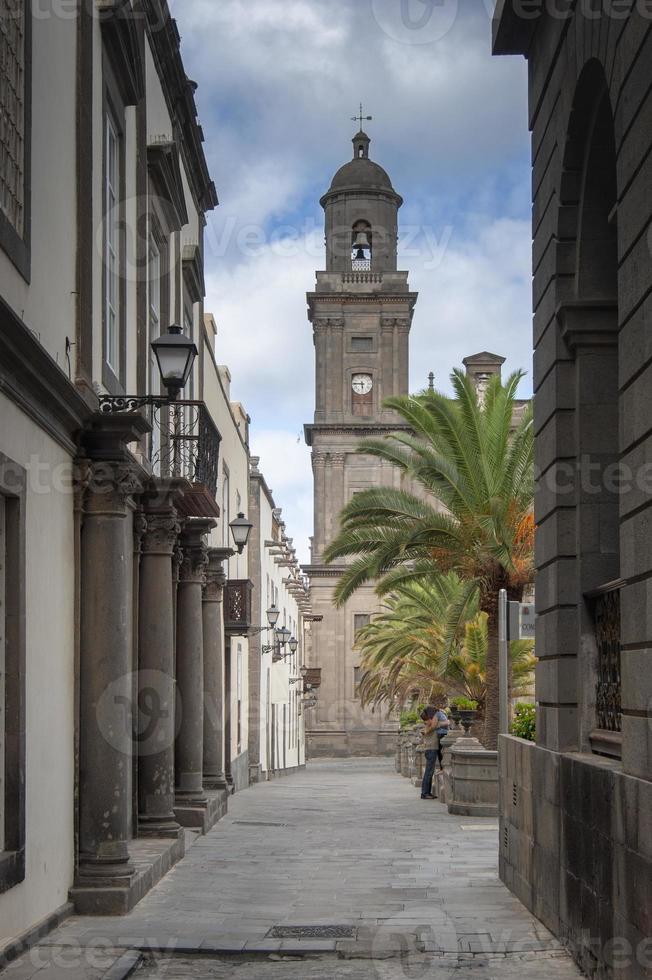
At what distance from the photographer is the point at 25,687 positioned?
9.81 metres

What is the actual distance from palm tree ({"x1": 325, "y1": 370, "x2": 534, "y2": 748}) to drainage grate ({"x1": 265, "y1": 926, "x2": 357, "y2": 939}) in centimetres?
1224

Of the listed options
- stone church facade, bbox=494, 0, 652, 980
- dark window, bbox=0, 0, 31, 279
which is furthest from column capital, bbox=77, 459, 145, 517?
stone church facade, bbox=494, 0, 652, 980

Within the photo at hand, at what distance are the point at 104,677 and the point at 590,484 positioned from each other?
165 inches

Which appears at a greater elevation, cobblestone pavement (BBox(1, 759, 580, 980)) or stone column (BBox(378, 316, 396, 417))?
stone column (BBox(378, 316, 396, 417))

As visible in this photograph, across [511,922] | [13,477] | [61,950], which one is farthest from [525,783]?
[13,477]

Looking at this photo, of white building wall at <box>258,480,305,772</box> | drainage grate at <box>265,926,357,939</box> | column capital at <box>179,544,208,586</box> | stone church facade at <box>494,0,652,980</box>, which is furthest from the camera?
white building wall at <box>258,480,305,772</box>

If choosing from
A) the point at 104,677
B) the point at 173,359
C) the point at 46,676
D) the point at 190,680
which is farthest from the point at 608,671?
the point at 190,680

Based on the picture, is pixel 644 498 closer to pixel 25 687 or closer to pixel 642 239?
pixel 642 239

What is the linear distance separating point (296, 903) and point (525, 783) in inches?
83.3

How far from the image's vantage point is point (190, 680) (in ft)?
61.2

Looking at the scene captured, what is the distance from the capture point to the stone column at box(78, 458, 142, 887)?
1188 cm

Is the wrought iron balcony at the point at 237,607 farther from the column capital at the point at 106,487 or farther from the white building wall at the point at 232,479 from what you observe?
the column capital at the point at 106,487

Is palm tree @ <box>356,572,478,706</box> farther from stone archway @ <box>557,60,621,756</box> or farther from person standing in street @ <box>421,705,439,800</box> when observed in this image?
stone archway @ <box>557,60,621,756</box>

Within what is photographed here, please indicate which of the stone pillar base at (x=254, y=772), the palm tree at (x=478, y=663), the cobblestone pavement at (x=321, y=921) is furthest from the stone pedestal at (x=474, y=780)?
the stone pillar base at (x=254, y=772)
